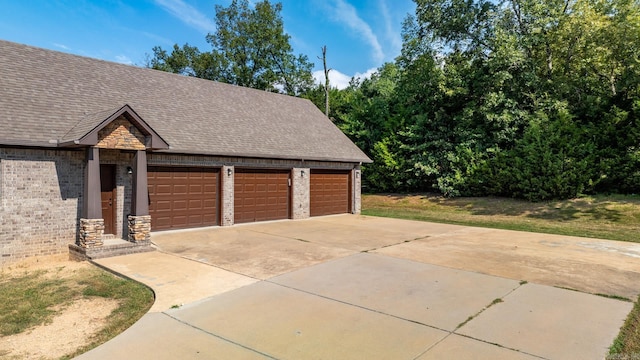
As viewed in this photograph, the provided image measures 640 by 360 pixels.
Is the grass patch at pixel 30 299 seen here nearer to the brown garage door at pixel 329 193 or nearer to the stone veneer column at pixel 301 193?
the stone veneer column at pixel 301 193

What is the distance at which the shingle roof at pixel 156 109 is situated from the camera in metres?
Answer: 9.89

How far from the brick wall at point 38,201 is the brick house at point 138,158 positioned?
24 mm

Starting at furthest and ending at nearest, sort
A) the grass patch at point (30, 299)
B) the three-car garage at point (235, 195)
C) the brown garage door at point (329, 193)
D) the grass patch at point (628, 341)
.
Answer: the brown garage door at point (329, 193)
the three-car garage at point (235, 195)
the grass patch at point (30, 299)
the grass patch at point (628, 341)

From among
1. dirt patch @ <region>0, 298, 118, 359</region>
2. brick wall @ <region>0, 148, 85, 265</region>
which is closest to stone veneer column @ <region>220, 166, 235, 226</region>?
brick wall @ <region>0, 148, 85, 265</region>

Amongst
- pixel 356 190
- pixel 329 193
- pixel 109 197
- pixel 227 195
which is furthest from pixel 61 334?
pixel 356 190

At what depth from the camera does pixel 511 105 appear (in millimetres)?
21172

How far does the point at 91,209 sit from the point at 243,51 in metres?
29.4

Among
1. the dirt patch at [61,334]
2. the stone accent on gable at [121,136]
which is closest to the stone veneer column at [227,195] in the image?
the stone accent on gable at [121,136]

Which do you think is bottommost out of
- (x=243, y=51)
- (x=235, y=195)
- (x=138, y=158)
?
(x=235, y=195)

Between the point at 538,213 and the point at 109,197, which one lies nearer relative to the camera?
the point at 109,197

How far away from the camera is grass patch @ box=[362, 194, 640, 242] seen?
14695 millimetres

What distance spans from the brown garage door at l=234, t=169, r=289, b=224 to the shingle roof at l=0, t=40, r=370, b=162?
3.22 feet

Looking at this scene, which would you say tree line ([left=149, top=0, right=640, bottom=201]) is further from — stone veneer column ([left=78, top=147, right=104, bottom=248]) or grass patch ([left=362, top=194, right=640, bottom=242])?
stone veneer column ([left=78, top=147, right=104, bottom=248])

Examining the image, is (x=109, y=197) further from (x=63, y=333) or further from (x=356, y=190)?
(x=356, y=190)
